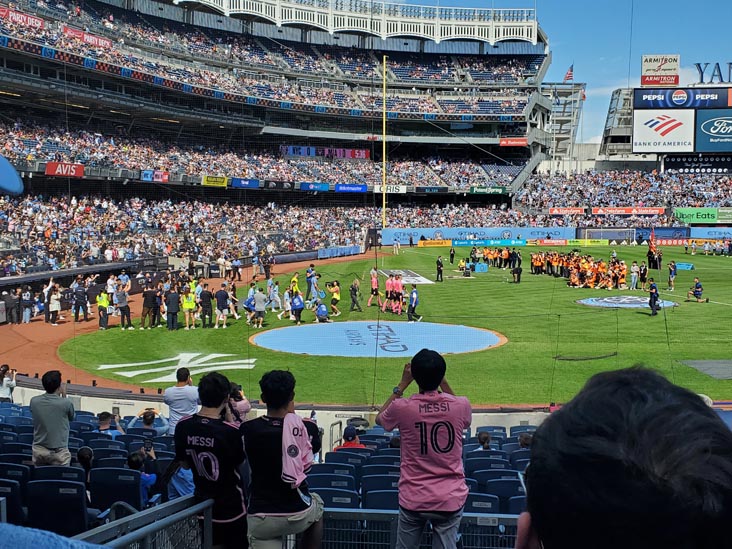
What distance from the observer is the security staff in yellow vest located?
83.0 ft

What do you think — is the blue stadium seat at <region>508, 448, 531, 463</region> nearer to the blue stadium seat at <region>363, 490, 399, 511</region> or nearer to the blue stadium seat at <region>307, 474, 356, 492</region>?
the blue stadium seat at <region>307, 474, 356, 492</region>

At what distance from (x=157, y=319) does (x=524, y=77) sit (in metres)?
70.5

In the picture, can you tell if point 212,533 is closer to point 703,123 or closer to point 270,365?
point 270,365

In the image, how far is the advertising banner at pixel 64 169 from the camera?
140ft

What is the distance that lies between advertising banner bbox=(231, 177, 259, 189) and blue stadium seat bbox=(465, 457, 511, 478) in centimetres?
5445

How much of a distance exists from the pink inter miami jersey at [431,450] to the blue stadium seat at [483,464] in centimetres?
362

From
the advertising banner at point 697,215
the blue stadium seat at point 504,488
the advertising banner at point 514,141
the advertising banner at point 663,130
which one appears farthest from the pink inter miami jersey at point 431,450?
the advertising banner at point 514,141

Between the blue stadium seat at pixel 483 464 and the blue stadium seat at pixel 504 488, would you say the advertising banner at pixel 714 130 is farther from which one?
the blue stadium seat at pixel 504 488

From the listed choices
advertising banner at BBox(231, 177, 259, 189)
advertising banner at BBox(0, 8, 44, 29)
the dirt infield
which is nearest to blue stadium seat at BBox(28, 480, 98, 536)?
the dirt infield

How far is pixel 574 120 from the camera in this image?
98125mm

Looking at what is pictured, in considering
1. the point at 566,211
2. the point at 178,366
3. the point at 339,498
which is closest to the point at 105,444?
the point at 339,498

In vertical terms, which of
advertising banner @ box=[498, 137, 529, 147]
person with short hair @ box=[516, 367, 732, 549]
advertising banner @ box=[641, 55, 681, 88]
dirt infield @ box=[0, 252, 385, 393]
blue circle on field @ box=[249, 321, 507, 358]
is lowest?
dirt infield @ box=[0, 252, 385, 393]

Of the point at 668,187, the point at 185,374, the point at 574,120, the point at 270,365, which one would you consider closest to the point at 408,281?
the point at 270,365

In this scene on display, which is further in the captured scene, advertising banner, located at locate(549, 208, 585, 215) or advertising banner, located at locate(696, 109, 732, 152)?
advertising banner, located at locate(696, 109, 732, 152)
